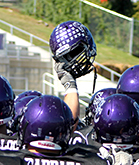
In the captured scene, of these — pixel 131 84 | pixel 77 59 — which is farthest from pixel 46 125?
pixel 131 84

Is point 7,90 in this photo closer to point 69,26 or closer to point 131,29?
point 69,26

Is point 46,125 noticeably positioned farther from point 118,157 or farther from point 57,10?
point 57,10

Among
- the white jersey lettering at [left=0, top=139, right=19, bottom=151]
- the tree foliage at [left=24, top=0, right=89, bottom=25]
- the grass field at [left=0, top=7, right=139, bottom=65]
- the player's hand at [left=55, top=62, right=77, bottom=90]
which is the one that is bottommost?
the grass field at [left=0, top=7, right=139, bottom=65]

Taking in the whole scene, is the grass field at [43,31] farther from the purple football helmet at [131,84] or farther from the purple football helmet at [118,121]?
the purple football helmet at [118,121]

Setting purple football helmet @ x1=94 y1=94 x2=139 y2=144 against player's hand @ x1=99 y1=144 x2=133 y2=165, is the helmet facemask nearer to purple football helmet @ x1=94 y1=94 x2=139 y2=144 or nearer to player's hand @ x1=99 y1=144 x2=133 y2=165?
purple football helmet @ x1=94 y1=94 x2=139 y2=144

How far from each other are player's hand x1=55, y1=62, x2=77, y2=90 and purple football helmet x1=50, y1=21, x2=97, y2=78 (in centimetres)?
4

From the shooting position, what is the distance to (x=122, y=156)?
251 centimetres

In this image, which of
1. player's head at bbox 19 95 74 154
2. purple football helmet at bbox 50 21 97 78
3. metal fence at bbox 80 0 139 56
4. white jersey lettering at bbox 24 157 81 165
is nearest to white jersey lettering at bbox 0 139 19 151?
player's head at bbox 19 95 74 154

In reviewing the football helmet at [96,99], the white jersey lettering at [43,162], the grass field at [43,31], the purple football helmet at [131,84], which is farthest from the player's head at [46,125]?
the grass field at [43,31]

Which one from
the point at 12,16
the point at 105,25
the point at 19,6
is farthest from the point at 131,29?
the point at 19,6

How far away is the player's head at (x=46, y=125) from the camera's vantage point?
2488 millimetres

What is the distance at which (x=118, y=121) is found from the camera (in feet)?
9.67

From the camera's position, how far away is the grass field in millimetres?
14328

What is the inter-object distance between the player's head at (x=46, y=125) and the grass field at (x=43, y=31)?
11.3 m
